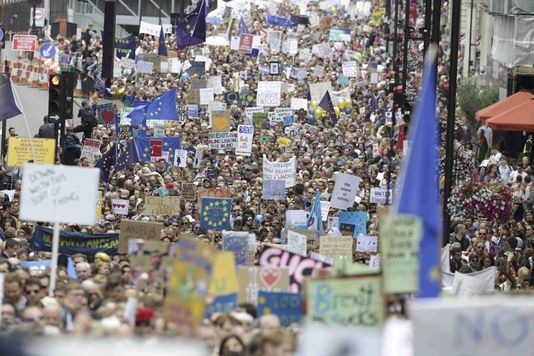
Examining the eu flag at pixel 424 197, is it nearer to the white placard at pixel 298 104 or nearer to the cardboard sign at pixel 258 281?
the cardboard sign at pixel 258 281

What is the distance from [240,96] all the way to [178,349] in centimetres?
3971

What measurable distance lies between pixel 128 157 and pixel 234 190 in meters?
3.02

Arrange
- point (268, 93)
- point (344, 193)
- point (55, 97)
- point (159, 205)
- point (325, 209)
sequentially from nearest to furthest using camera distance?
point (159, 205) → point (55, 97) → point (325, 209) → point (344, 193) → point (268, 93)

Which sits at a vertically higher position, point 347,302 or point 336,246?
point 347,302

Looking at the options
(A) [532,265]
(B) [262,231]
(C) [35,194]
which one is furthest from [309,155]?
(C) [35,194]

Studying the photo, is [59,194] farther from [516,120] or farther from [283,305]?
[516,120]

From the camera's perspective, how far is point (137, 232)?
20188 mm

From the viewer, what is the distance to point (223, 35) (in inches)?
2837

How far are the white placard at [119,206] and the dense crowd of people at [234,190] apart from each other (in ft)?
0.35

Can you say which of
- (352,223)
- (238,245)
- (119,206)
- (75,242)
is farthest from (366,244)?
(238,245)

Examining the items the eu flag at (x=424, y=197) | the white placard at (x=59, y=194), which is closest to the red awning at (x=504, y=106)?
the white placard at (x=59, y=194)

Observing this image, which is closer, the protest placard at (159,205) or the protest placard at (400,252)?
the protest placard at (400,252)

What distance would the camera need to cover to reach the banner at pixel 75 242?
2027 centimetres

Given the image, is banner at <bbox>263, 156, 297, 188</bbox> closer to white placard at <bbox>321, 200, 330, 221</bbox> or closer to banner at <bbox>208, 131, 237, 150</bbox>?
white placard at <bbox>321, 200, 330, 221</bbox>
